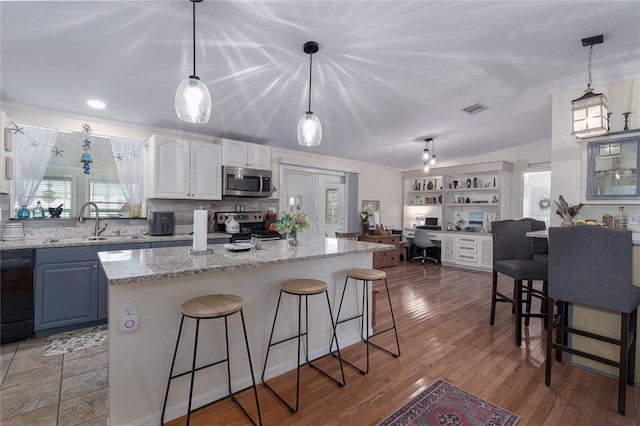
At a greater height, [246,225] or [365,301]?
[246,225]

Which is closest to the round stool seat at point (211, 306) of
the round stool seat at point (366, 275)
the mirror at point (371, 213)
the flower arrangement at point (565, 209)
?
the round stool seat at point (366, 275)

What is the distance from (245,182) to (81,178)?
193cm

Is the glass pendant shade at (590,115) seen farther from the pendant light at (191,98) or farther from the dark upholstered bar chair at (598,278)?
the pendant light at (191,98)

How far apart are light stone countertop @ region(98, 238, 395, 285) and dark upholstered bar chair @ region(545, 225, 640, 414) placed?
4.54 ft

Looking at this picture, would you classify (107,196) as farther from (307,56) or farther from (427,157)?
(427,157)

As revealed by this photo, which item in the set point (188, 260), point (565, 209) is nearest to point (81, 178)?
point (188, 260)

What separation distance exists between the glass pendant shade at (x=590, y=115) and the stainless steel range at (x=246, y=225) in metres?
3.41

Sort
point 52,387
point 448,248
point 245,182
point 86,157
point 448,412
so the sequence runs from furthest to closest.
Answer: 1. point 448,248
2. point 245,182
3. point 86,157
4. point 52,387
5. point 448,412

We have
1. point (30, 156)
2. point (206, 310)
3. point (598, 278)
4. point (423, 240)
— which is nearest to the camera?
point (206, 310)

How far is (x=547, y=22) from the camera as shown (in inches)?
83.9

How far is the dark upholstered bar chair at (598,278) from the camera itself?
1.82 m

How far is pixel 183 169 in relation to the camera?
12.4 feet

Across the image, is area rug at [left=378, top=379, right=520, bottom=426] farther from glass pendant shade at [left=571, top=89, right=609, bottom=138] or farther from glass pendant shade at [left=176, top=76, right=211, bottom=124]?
glass pendant shade at [left=571, top=89, right=609, bottom=138]

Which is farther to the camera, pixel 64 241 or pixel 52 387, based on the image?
pixel 64 241
